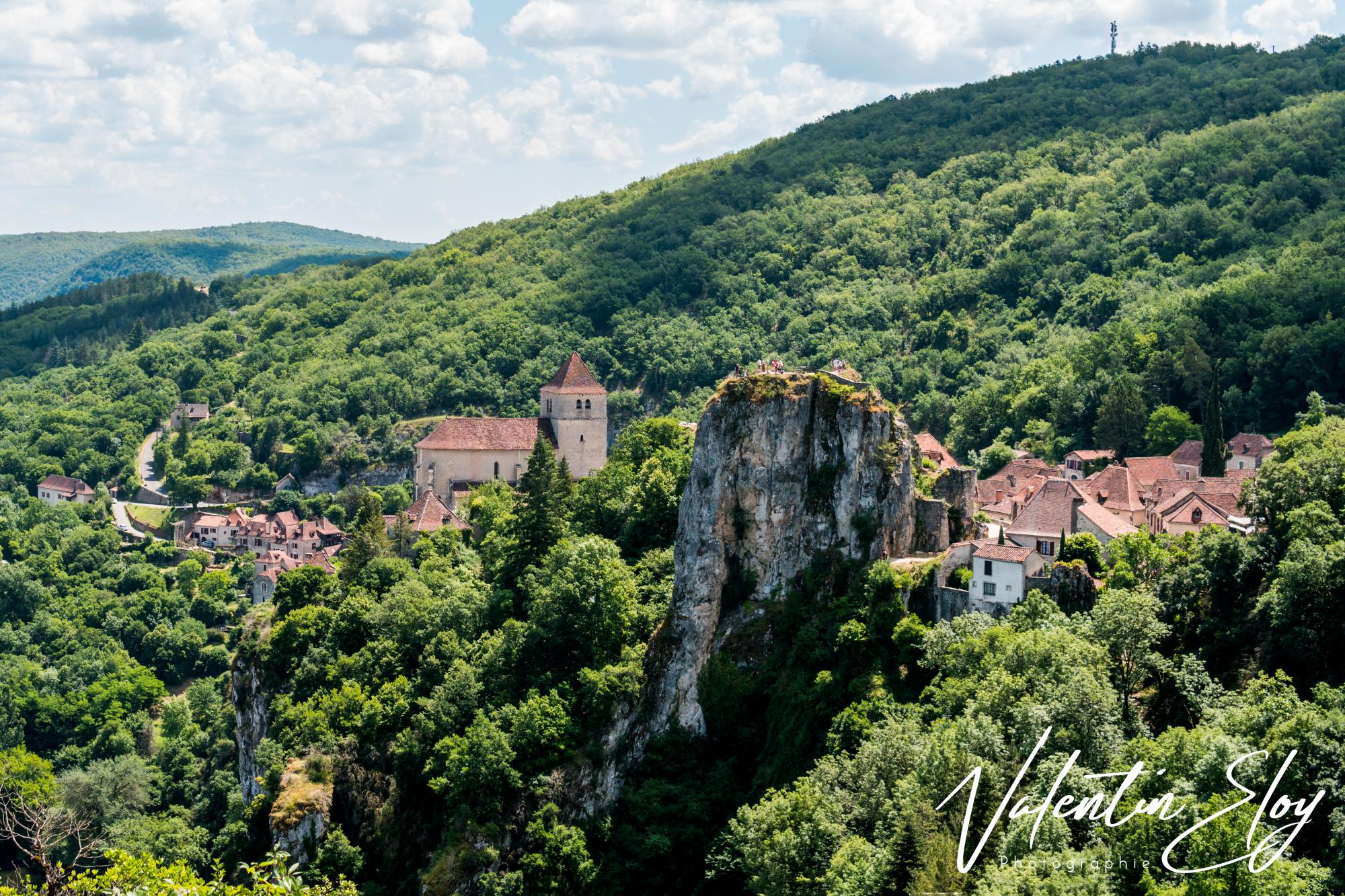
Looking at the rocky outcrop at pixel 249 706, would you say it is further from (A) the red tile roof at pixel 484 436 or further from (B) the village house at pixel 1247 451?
(B) the village house at pixel 1247 451

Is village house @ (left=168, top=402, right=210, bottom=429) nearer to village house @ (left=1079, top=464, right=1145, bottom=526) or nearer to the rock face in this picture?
the rock face

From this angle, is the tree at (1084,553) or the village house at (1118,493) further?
the village house at (1118,493)

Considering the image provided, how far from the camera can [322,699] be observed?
71625 millimetres

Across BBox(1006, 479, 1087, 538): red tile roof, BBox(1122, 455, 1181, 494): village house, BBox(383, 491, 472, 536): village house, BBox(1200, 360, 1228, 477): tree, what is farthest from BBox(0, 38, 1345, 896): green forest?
BBox(1122, 455, 1181, 494): village house

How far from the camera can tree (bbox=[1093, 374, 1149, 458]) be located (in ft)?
298

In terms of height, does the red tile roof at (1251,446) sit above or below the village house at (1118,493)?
above

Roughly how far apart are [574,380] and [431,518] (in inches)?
518

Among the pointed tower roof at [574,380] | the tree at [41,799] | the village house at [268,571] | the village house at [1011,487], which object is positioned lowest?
the tree at [41,799]

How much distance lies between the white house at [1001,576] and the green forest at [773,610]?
1.67 meters

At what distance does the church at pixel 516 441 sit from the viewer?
94.3 metres

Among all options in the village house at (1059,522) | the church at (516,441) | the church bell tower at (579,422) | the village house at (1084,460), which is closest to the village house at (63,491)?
the church at (516,441)

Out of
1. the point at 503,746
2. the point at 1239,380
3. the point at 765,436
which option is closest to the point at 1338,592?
the point at 765,436

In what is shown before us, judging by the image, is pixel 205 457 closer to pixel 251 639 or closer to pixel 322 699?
pixel 251 639

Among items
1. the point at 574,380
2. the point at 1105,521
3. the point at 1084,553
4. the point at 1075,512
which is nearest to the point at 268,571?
the point at 574,380
